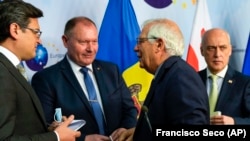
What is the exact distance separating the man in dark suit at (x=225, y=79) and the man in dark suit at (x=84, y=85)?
572 millimetres

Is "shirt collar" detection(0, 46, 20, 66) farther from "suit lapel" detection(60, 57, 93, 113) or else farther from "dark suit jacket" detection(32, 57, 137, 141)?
"suit lapel" detection(60, 57, 93, 113)

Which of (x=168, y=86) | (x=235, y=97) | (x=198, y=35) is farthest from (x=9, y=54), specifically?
(x=198, y=35)

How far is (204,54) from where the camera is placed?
3.41m

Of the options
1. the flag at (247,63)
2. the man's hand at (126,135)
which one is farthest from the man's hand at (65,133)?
the flag at (247,63)

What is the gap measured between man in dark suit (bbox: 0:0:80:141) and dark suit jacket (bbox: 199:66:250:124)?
4.30 feet

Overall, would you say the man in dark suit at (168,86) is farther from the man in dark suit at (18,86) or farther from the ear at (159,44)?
the man in dark suit at (18,86)

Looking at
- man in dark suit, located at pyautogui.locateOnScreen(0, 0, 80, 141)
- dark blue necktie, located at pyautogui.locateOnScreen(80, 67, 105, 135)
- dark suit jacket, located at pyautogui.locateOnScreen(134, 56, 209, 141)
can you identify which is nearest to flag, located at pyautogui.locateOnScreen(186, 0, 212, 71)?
dark blue necktie, located at pyautogui.locateOnScreen(80, 67, 105, 135)

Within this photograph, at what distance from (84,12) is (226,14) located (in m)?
1.04

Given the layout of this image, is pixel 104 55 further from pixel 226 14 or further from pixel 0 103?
pixel 0 103

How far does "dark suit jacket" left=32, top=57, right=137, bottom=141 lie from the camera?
9.69 ft

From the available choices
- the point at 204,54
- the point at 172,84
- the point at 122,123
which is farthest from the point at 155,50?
the point at 204,54

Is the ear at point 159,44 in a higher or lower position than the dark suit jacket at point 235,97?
higher

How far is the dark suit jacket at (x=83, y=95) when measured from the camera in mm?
2953

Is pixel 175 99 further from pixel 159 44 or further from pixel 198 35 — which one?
pixel 198 35
